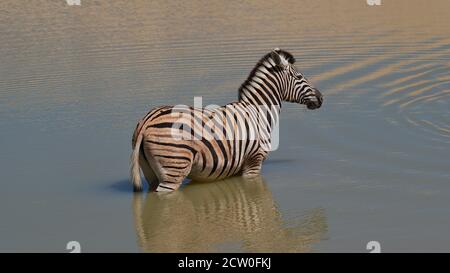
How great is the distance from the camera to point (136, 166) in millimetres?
9945

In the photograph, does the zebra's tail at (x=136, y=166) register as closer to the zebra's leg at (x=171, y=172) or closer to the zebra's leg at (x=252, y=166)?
the zebra's leg at (x=171, y=172)

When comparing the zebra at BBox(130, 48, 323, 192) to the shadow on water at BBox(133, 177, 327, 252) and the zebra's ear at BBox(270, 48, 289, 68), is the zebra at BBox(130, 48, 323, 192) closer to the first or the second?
the zebra's ear at BBox(270, 48, 289, 68)

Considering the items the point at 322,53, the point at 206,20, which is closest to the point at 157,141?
the point at 322,53

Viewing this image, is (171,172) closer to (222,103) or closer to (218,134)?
(218,134)

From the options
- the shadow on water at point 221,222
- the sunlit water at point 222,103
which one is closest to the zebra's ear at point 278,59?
the sunlit water at point 222,103

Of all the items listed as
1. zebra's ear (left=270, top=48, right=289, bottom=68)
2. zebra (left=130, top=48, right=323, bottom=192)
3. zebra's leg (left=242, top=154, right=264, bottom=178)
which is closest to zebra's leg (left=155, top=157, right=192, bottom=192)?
zebra (left=130, top=48, right=323, bottom=192)

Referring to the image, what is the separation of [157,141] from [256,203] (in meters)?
1.20

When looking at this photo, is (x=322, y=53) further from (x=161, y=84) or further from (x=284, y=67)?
(x=284, y=67)

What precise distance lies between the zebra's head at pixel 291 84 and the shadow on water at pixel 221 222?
1378 millimetres

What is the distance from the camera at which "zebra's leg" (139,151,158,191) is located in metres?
10.2

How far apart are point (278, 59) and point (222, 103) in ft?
9.80

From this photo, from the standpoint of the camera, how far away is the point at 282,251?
27.3 feet

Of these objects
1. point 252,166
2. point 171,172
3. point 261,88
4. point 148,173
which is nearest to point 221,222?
point 171,172

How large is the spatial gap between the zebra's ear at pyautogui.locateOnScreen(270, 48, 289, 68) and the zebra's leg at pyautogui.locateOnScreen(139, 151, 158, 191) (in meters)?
2.12
